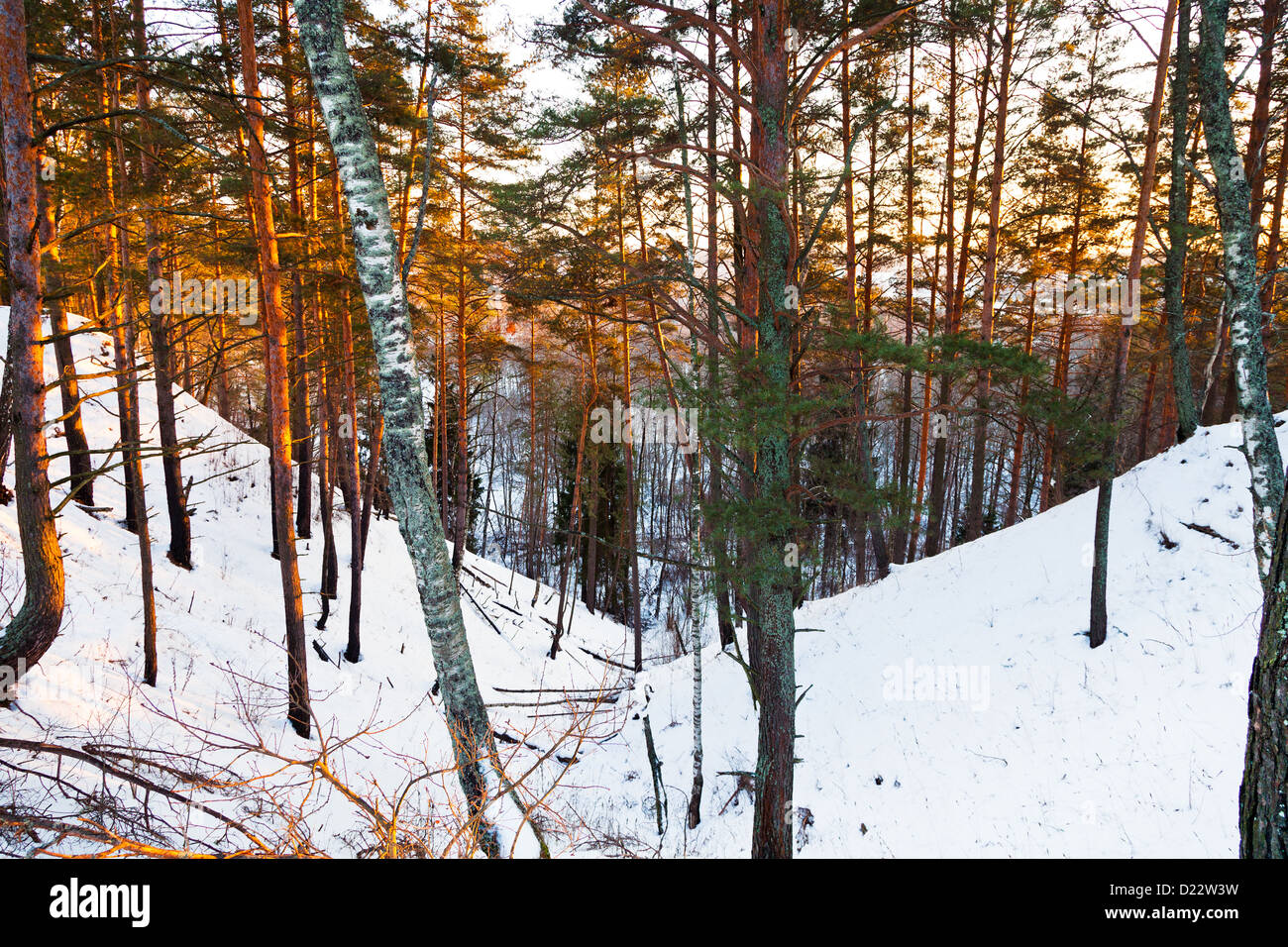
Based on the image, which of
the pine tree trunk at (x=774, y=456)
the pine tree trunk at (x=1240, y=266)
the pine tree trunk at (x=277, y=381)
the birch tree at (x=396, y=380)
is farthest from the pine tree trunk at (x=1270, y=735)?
the pine tree trunk at (x=277, y=381)

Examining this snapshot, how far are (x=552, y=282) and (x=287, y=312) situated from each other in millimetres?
8046

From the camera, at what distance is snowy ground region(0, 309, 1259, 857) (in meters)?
5.68

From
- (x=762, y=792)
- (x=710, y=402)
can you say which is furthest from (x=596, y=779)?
(x=710, y=402)

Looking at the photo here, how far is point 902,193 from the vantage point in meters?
13.4

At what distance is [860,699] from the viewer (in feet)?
29.9

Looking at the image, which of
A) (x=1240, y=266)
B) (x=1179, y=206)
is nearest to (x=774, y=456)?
(x=1240, y=266)

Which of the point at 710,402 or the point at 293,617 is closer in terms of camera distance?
the point at 710,402

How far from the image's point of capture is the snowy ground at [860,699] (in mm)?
5684

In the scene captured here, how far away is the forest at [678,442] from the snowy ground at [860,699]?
7 centimetres

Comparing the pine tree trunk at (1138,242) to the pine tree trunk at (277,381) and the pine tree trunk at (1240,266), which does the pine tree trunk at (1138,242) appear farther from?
the pine tree trunk at (277,381)

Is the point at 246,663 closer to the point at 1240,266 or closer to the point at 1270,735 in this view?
the point at 1270,735

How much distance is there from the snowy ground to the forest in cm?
7
